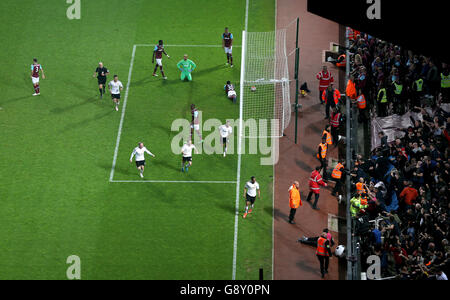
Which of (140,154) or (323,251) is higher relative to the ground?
(140,154)

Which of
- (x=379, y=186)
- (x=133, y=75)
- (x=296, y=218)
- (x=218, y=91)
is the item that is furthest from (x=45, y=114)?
(x=379, y=186)

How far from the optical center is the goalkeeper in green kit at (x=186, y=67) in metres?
27.1

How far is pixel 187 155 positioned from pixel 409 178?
7194 mm

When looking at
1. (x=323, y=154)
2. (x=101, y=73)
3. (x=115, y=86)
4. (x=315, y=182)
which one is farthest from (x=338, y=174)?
(x=101, y=73)

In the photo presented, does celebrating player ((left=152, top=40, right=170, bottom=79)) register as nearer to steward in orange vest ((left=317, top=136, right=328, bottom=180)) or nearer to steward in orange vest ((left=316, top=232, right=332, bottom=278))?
steward in orange vest ((left=317, top=136, right=328, bottom=180))

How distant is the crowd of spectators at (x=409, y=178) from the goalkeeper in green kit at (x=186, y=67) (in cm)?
662

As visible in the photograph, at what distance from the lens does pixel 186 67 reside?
27266 mm

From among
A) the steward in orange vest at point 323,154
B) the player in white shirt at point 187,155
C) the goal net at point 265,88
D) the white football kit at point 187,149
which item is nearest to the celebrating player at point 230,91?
the goal net at point 265,88

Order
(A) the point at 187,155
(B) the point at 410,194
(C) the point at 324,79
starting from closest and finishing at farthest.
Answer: (B) the point at 410,194, (A) the point at 187,155, (C) the point at 324,79

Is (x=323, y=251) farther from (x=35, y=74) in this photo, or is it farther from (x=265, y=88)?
(x=35, y=74)

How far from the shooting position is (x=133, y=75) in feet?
92.0

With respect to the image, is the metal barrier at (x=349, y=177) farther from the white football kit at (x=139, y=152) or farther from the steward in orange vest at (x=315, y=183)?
the white football kit at (x=139, y=152)
